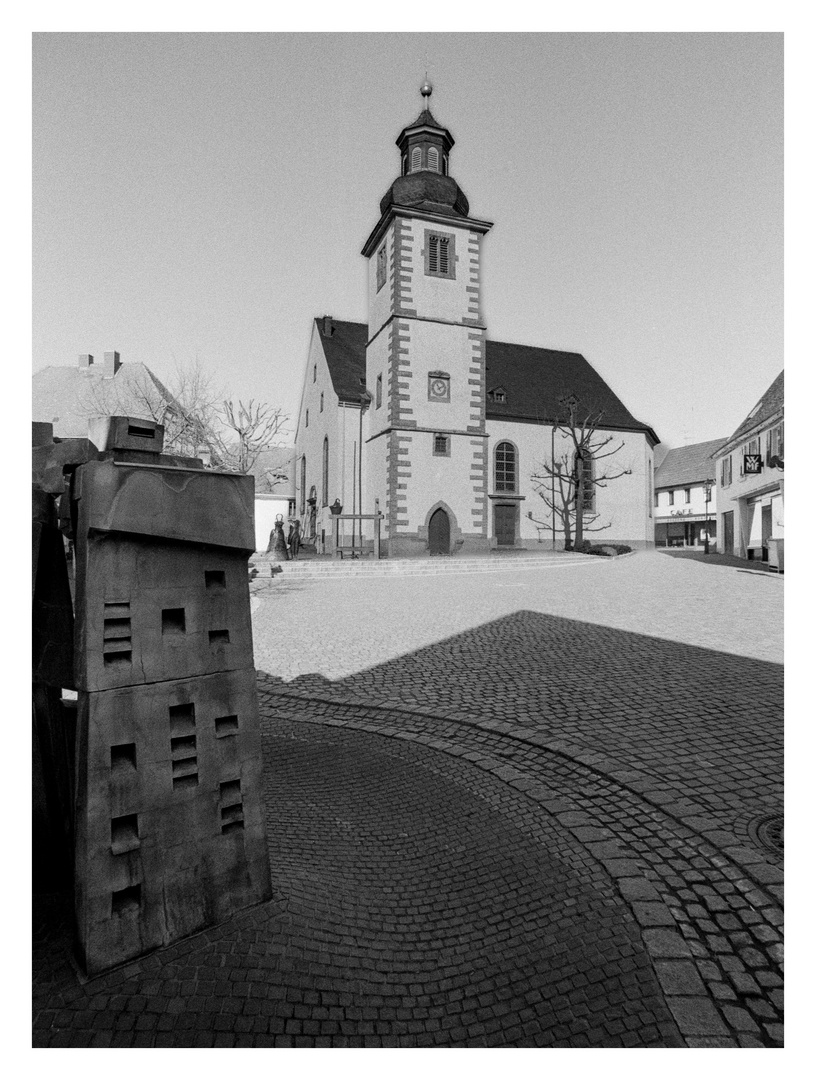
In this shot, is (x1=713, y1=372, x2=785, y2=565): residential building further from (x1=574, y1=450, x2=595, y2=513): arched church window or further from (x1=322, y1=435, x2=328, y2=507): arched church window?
(x1=322, y1=435, x2=328, y2=507): arched church window

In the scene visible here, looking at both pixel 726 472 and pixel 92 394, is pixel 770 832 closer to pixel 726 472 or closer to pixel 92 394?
pixel 92 394

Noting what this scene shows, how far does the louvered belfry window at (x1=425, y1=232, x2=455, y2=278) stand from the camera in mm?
27953

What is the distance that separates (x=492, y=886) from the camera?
9.21 ft

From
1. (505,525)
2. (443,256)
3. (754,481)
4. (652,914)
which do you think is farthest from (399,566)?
(652,914)

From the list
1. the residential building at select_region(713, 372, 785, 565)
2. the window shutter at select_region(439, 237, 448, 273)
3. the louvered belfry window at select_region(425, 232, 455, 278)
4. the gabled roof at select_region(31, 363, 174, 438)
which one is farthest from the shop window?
the gabled roof at select_region(31, 363, 174, 438)

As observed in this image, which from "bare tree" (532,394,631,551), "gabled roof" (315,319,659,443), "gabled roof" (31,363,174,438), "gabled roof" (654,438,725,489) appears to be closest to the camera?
"gabled roof" (31,363,174,438)

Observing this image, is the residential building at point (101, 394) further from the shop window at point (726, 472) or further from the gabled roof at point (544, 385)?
the shop window at point (726, 472)

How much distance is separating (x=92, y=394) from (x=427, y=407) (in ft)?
44.8

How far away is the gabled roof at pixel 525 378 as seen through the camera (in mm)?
33594

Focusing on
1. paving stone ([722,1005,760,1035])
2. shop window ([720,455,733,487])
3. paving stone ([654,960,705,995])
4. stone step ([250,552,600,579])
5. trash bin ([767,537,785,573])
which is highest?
shop window ([720,455,733,487])

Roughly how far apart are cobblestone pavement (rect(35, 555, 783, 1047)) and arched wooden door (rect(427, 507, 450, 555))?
21.5 meters

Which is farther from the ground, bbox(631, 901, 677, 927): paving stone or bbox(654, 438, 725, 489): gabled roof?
bbox(654, 438, 725, 489): gabled roof

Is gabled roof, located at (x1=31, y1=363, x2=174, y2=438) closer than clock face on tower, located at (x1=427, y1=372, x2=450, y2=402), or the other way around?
gabled roof, located at (x1=31, y1=363, x2=174, y2=438)

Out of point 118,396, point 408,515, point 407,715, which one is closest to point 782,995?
point 407,715
